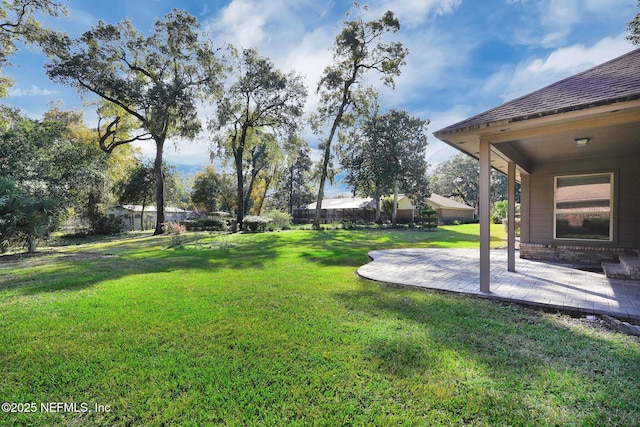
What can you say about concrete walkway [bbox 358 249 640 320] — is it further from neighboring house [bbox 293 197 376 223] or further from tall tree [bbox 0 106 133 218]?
neighboring house [bbox 293 197 376 223]

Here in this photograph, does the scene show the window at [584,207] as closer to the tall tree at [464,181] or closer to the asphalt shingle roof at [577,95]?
the asphalt shingle roof at [577,95]

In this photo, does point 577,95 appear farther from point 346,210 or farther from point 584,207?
point 346,210

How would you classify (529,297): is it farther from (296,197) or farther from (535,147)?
(296,197)

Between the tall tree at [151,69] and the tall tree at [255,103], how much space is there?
4.59 feet

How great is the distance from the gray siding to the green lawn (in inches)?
191

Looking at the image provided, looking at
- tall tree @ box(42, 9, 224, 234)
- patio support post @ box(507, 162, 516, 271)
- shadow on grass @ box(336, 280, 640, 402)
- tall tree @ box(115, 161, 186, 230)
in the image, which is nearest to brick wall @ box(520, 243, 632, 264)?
patio support post @ box(507, 162, 516, 271)

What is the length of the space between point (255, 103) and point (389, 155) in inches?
472

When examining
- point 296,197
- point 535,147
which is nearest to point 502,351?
point 535,147

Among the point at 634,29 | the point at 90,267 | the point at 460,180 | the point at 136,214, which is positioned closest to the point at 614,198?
the point at 634,29

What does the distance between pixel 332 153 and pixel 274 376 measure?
24.2m

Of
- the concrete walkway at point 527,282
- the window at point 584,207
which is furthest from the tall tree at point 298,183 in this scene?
the window at point 584,207

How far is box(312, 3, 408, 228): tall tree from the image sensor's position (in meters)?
19.5

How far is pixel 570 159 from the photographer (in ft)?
23.4

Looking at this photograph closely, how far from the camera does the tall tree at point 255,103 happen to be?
19359 mm
